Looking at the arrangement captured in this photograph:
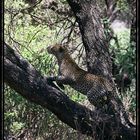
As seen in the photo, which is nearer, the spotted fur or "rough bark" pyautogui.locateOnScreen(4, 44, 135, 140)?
"rough bark" pyautogui.locateOnScreen(4, 44, 135, 140)

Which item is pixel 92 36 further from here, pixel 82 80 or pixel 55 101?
pixel 55 101

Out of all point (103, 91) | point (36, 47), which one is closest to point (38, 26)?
point (36, 47)

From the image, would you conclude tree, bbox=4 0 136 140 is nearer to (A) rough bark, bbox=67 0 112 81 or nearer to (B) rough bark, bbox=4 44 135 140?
(B) rough bark, bbox=4 44 135 140

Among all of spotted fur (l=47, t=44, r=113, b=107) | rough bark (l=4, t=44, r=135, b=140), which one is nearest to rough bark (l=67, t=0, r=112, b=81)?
spotted fur (l=47, t=44, r=113, b=107)

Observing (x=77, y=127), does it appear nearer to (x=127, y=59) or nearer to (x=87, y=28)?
(x=87, y=28)

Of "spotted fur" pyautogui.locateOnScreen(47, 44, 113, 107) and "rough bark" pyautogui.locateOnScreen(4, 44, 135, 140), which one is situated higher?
"spotted fur" pyautogui.locateOnScreen(47, 44, 113, 107)

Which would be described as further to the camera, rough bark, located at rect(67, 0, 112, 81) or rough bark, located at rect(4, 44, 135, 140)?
rough bark, located at rect(67, 0, 112, 81)

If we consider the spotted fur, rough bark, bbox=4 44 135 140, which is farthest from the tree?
the spotted fur

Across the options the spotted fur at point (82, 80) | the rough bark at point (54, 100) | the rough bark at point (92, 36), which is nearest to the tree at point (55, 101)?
the rough bark at point (54, 100)

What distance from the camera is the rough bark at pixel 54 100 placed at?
17.5ft

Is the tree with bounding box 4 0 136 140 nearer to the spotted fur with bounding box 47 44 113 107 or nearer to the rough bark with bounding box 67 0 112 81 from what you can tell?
the spotted fur with bounding box 47 44 113 107

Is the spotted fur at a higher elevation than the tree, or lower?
higher

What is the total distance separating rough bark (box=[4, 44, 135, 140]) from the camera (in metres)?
5.32

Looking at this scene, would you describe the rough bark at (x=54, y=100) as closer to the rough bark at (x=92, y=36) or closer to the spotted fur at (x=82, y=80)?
the spotted fur at (x=82, y=80)
